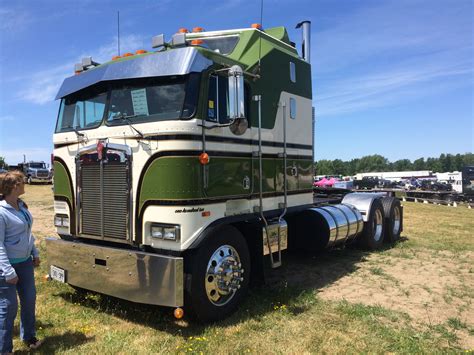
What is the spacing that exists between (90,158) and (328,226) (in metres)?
4.26

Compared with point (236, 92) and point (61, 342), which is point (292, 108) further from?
point (61, 342)

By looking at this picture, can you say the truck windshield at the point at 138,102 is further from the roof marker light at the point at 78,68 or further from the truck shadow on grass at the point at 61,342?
the truck shadow on grass at the point at 61,342

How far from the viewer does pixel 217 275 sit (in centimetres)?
493

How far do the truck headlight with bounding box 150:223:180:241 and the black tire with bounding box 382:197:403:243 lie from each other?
22.5ft

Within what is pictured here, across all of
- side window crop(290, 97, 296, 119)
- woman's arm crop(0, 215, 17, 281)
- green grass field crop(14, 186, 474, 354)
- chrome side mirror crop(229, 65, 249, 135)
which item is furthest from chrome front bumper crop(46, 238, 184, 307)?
side window crop(290, 97, 296, 119)

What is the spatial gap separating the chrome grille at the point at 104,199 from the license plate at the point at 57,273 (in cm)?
60

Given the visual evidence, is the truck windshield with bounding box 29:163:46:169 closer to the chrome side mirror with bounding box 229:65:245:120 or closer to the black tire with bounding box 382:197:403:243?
the black tire with bounding box 382:197:403:243

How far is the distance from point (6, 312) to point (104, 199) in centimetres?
169

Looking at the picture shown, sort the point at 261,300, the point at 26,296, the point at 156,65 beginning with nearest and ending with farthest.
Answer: the point at 26,296 → the point at 156,65 → the point at 261,300

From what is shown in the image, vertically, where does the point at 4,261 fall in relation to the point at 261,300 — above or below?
above

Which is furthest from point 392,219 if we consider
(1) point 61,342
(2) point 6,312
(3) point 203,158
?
(2) point 6,312

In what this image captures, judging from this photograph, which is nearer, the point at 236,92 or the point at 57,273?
the point at 236,92

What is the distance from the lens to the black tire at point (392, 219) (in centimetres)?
1000

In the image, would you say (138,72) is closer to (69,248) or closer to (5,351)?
(69,248)
